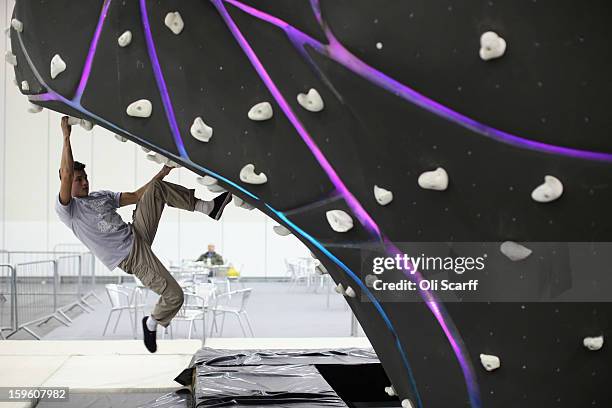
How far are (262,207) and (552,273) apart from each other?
1.00 metres

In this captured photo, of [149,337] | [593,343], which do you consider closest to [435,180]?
[593,343]

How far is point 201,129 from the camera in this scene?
2.44 metres

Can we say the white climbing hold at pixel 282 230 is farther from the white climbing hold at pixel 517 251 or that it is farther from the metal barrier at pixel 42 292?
the metal barrier at pixel 42 292

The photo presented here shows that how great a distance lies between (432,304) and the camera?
2324 mm

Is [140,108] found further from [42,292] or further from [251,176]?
[42,292]

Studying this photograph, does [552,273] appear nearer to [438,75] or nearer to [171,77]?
[438,75]

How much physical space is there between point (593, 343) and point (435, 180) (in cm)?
72

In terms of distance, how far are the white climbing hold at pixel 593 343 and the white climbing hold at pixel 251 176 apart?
1.17 m

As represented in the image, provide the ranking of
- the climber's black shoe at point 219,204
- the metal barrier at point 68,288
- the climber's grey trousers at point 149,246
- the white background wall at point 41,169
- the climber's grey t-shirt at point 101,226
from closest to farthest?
the climber's black shoe at point 219,204 < the climber's grey trousers at point 149,246 < the climber's grey t-shirt at point 101,226 < the metal barrier at point 68,288 < the white background wall at point 41,169

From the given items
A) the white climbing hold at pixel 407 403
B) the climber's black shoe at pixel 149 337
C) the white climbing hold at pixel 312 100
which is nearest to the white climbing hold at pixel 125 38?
the white climbing hold at pixel 312 100

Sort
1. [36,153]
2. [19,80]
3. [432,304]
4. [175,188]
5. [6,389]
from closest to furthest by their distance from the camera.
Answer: [432,304] < [19,80] < [175,188] < [6,389] < [36,153]

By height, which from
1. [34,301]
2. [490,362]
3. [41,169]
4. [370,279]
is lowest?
[34,301]

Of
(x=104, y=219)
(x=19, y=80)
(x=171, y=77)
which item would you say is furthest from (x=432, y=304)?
(x=104, y=219)

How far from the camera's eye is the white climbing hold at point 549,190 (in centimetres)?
215
